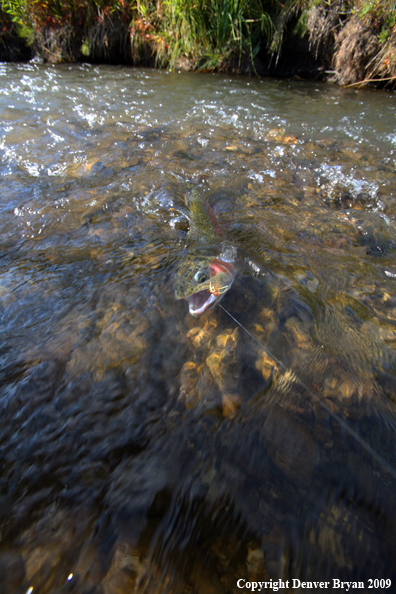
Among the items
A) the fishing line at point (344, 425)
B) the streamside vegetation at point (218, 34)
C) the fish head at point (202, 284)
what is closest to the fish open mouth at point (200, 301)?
→ the fish head at point (202, 284)

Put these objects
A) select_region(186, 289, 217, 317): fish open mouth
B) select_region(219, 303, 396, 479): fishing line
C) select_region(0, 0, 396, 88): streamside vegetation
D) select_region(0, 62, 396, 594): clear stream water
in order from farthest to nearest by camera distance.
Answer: select_region(0, 0, 396, 88): streamside vegetation → select_region(186, 289, 217, 317): fish open mouth → select_region(219, 303, 396, 479): fishing line → select_region(0, 62, 396, 594): clear stream water

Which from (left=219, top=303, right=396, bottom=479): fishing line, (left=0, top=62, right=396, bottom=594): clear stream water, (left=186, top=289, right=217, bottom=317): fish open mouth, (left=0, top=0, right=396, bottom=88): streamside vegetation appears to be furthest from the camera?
(left=0, top=0, right=396, bottom=88): streamside vegetation

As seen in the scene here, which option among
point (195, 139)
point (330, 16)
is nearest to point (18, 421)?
point (195, 139)

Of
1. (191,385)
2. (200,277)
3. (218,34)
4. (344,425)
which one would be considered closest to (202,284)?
(200,277)

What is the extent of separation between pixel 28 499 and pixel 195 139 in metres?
5.09

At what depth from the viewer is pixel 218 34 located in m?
7.98

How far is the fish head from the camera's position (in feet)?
6.79

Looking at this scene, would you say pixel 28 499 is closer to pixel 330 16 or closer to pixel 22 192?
pixel 22 192

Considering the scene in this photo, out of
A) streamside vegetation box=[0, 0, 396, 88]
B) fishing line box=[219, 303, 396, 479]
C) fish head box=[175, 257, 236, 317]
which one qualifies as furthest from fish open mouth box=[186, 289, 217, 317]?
streamside vegetation box=[0, 0, 396, 88]

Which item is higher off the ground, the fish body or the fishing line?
the fish body

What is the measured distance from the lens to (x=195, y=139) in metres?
4.80

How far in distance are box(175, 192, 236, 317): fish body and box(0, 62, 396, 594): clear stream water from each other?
81mm

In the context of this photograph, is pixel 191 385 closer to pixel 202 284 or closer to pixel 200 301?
pixel 200 301

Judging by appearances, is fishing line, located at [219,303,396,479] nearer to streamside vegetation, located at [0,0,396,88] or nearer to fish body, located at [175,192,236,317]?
fish body, located at [175,192,236,317]
